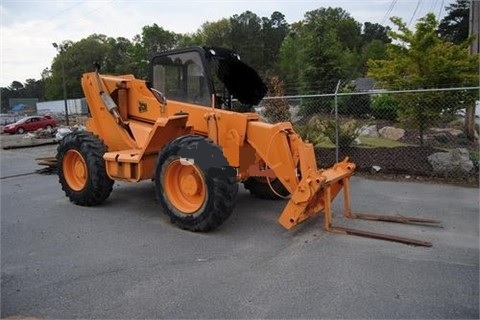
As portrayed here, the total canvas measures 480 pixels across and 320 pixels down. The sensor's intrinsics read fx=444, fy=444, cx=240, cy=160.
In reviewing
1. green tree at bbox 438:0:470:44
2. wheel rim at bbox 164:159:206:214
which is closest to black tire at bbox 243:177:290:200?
wheel rim at bbox 164:159:206:214

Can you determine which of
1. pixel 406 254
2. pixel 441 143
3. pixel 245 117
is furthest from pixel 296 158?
pixel 441 143

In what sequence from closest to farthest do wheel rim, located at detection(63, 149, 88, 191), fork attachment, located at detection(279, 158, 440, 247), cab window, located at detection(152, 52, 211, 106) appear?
fork attachment, located at detection(279, 158, 440, 247) → cab window, located at detection(152, 52, 211, 106) → wheel rim, located at detection(63, 149, 88, 191)

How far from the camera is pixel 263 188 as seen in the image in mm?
7371

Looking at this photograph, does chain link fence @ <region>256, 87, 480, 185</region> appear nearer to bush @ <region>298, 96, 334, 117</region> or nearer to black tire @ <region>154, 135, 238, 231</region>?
bush @ <region>298, 96, 334, 117</region>

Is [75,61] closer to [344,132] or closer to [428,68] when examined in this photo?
[344,132]

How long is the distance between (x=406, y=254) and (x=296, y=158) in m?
1.70

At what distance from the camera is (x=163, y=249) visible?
17.2 ft

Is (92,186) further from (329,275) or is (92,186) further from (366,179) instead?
(366,179)

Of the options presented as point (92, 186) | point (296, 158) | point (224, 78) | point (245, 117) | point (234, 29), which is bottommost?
point (92, 186)

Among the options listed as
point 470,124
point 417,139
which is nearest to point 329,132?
point 417,139

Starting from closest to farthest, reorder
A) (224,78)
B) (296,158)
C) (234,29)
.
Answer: (296,158) → (224,78) → (234,29)

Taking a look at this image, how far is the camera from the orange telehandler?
18.1 ft

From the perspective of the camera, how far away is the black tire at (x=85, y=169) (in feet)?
23.1

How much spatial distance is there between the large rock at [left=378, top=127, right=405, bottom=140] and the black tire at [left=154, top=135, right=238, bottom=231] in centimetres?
841
